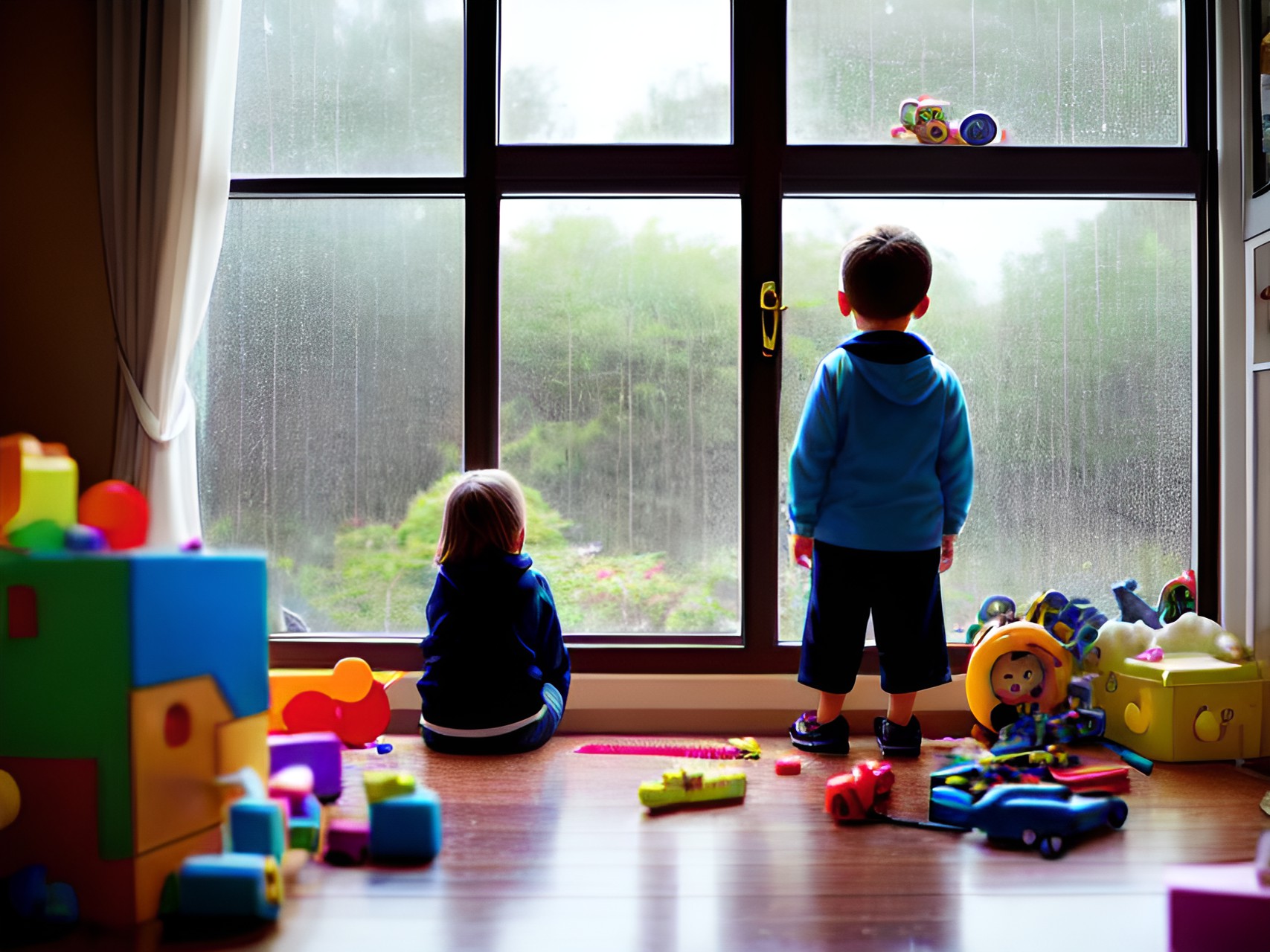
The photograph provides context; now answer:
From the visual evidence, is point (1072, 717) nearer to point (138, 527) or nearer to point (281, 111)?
point (138, 527)

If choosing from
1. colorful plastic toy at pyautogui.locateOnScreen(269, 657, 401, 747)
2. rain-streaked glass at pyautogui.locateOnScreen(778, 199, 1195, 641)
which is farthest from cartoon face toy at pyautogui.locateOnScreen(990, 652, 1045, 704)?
colorful plastic toy at pyautogui.locateOnScreen(269, 657, 401, 747)

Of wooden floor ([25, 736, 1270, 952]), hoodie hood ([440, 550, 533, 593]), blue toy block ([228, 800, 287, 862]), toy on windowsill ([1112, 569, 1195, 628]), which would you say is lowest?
wooden floor ([25, 736, 1270, 952])

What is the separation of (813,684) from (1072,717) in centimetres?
58

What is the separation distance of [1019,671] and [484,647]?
1.22 metres

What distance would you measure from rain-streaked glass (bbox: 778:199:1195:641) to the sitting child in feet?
2.54

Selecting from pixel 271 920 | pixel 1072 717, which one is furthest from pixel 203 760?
pixel 1072 717

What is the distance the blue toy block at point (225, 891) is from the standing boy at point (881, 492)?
1.30m

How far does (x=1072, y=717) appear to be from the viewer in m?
2.24

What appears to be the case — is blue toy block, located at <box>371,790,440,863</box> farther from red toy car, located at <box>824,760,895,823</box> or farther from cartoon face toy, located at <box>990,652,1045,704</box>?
cartoon face toy, located at <box>990,652,1045,704</box>

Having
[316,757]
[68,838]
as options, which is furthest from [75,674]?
[316,757]

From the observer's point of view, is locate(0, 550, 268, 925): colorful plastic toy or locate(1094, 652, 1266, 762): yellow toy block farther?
locate(1094, 652, 1266, 762): yellow toy block

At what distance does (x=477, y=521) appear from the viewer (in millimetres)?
2230

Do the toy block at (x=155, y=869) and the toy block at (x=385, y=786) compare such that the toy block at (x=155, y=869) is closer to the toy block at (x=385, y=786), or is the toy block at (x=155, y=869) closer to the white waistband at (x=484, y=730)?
the toy block at (x=385, y=786)

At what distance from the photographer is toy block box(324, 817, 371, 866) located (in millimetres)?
1553
